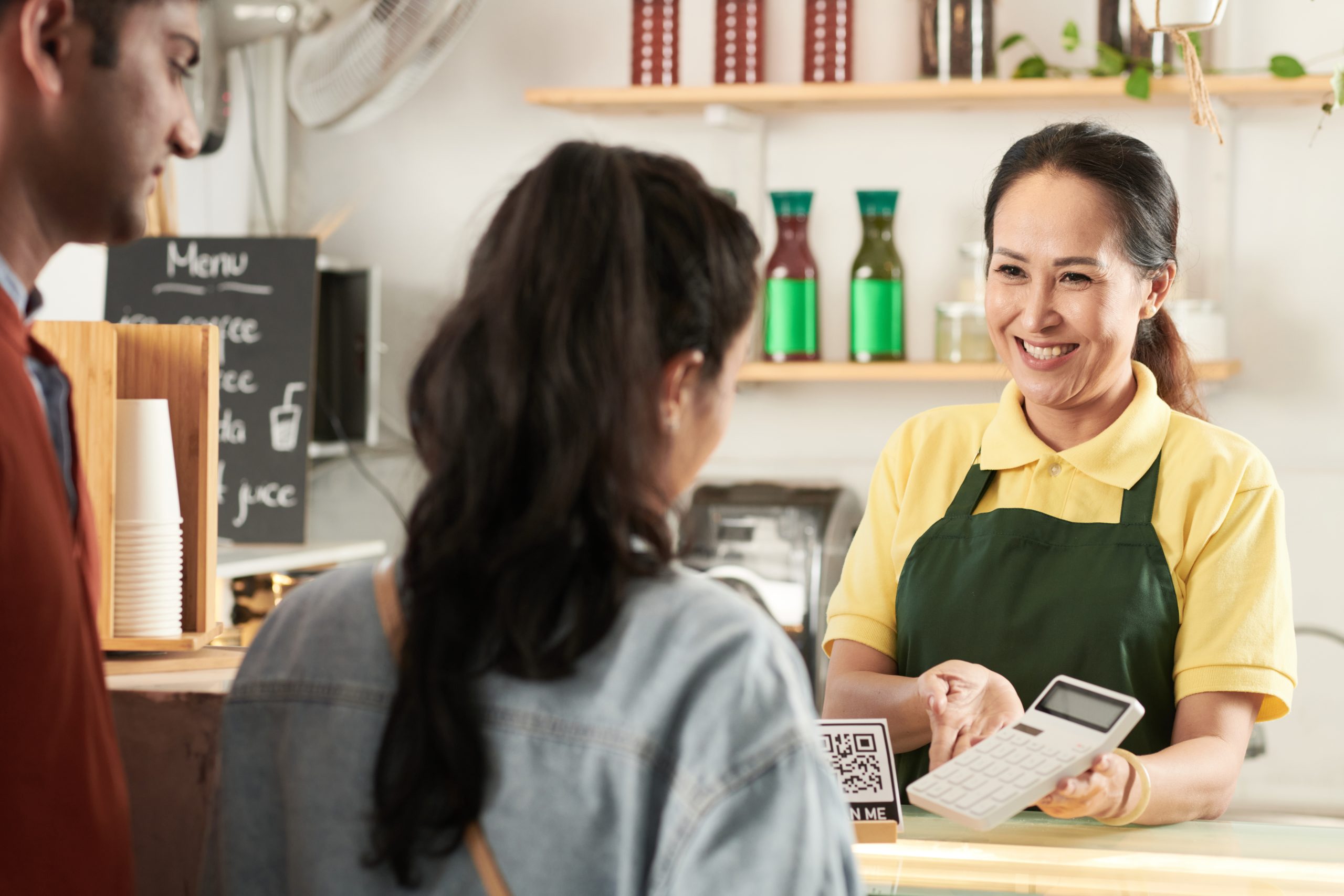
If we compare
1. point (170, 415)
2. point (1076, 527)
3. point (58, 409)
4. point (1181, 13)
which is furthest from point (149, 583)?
point (1181, 13)

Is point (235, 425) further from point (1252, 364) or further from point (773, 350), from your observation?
point (1252, 364)

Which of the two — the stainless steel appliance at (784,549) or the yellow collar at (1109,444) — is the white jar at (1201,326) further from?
the yellow collar at (1109,444)

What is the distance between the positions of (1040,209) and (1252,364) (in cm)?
169

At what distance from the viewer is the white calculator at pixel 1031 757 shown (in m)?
0.92

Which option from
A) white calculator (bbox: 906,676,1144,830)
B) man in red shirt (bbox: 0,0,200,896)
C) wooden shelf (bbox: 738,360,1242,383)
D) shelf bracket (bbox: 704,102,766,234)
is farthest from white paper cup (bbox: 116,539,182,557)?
shelf bracket (bbox: 704,102,766,234)

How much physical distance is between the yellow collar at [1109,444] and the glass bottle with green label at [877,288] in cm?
135

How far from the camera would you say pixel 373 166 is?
130 inches

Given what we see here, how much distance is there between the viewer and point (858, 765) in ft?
3.47

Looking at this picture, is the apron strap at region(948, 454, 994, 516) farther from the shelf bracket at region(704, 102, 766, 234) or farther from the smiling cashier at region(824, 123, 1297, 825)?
the shelf bracket at region(704, 102, 766, 234)

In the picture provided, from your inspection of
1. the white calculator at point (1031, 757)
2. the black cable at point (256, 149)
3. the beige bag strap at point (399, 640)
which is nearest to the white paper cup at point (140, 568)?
the beige bag strap at point (399, 640)

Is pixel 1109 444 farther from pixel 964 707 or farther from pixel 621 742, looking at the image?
pixel 621 742

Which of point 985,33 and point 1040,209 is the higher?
point 985,33

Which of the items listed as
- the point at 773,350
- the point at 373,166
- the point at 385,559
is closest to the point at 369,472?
the point at 373,166

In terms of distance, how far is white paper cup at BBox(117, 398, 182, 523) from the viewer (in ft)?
3.39
